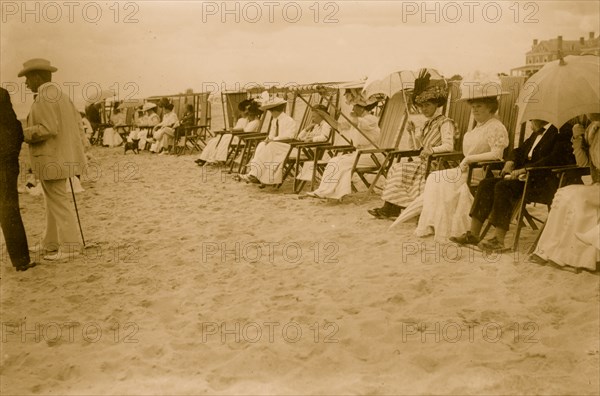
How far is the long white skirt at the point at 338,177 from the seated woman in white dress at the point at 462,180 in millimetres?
1358

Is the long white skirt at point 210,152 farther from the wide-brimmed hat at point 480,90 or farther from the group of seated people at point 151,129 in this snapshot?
the wide-brimmed hat at point 480,90

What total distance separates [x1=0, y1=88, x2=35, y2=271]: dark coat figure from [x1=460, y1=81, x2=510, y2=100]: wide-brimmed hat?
3315 millimetres

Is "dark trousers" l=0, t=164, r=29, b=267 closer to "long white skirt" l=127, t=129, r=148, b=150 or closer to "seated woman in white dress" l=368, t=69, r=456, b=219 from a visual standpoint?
"seated woman in white dress" l=368, t=69, r=456, b=219

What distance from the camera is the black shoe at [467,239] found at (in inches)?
162

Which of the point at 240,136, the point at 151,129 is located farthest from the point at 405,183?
the point at 151,129

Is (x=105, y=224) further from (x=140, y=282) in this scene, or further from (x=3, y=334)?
(x=3, y=334)

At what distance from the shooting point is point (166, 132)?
12445mm

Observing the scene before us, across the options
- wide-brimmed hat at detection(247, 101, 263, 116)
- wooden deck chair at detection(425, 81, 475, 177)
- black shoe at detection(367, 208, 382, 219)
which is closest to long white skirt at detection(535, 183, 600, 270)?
wooden deck chair at detection(425, 81, 475, 177)

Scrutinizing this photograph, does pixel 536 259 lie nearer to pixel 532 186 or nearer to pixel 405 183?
pixel 532 186

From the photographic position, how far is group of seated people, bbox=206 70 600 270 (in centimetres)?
344

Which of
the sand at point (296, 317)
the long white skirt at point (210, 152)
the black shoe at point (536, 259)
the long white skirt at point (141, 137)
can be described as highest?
the long white skirt at point (141, 137)

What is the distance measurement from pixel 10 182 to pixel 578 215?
12.6 ft

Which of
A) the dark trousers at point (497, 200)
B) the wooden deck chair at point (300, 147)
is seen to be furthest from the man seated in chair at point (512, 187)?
the wooden deck chair at point (300, 147)

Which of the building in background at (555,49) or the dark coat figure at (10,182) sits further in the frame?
the dark coat figure at (10,182)
